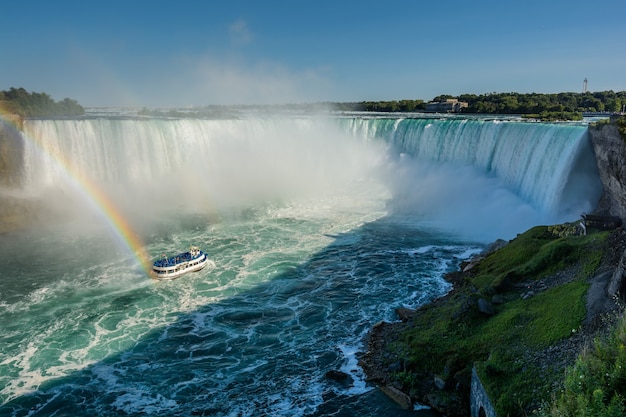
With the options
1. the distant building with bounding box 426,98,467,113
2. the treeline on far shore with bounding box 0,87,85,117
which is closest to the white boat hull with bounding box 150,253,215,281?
the treeline on far shore with bounding box 0,87,85,117

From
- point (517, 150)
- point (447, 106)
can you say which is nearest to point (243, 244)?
point (517, 150)

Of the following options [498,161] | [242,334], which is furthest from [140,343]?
[498,161]

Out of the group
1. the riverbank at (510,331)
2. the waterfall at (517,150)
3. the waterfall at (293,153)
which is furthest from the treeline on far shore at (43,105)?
the riverbank at (510,331)

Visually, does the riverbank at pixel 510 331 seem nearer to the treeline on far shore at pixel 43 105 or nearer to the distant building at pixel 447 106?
the treeline on far shore at pixel 43 105

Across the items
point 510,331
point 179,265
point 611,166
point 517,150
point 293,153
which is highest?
point 611,166

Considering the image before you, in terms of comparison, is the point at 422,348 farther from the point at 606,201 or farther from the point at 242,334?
the point at 606,201

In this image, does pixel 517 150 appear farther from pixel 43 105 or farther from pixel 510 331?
pixel 43 105

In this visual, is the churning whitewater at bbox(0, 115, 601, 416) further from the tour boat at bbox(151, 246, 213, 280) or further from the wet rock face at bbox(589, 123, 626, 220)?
the wet rock face at bbox(589, 123, 626, 220)
